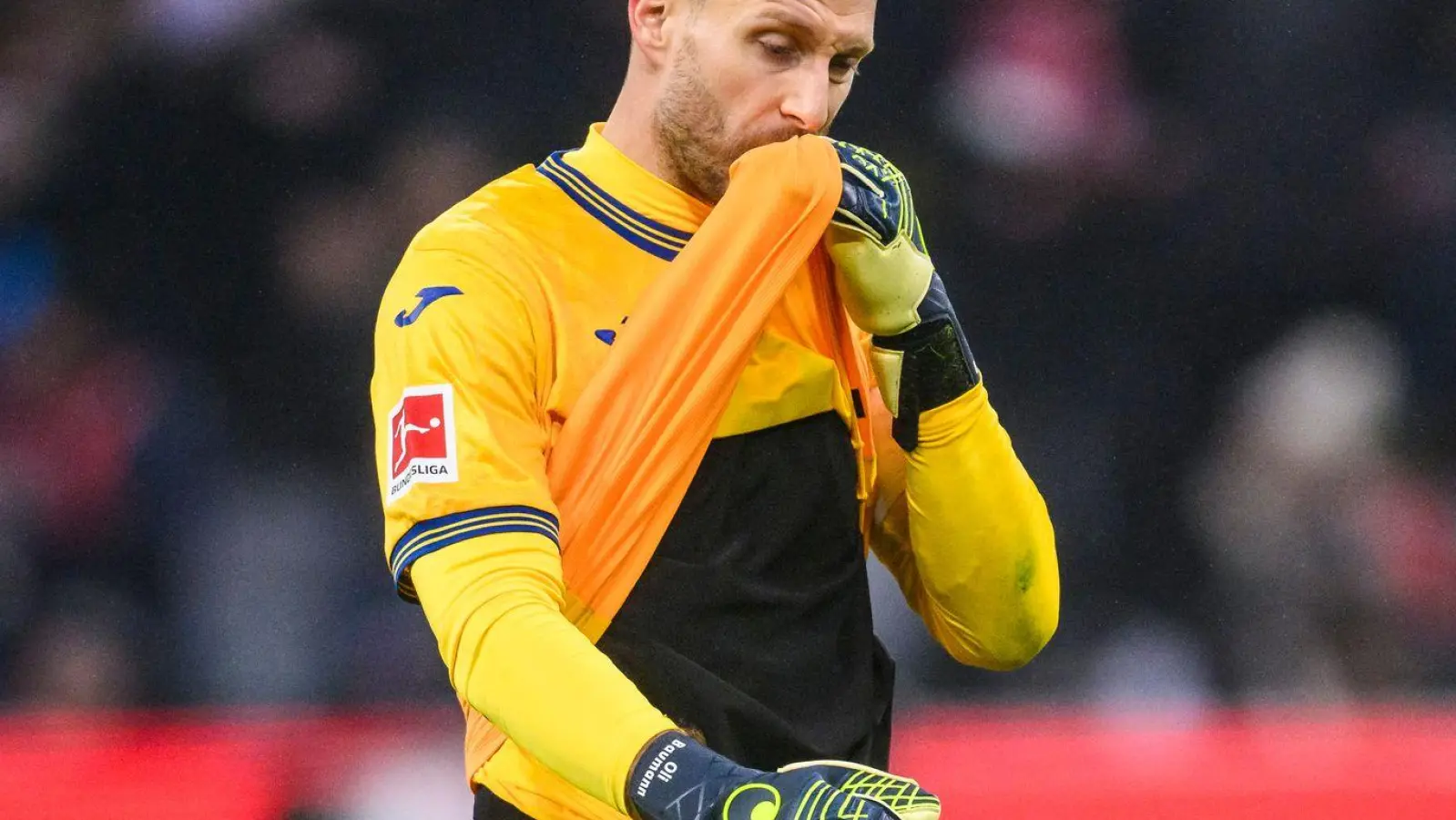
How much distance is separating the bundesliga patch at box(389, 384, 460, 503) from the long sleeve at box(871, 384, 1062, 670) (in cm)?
44

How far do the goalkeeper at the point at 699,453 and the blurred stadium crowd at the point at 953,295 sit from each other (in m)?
1.74

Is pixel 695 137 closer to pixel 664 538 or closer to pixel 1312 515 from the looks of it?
pixel 664 538

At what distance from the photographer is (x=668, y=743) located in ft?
3.71

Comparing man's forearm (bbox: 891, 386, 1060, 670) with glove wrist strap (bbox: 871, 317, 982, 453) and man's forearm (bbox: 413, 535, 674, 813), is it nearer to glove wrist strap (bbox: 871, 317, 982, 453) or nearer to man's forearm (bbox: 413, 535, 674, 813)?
glove wrist strap (bbox: 871, 317, 982, 453)

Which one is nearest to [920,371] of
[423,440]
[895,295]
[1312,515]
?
[895,295]

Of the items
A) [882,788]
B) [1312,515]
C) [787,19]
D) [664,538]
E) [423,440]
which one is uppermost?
[787,19]

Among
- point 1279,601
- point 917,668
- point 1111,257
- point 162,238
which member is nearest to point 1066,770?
point 917,668

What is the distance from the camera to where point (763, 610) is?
1357 millimetres

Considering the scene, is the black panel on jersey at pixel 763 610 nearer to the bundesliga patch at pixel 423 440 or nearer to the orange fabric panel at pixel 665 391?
the orange fabric panel at pixel 665 391

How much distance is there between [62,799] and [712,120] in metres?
1.67

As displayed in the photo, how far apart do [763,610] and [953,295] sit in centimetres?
214

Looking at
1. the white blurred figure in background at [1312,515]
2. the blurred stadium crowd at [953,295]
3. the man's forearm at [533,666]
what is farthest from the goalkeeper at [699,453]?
the white blurred figure in background at [1312,515]

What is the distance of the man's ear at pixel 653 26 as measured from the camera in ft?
4.84

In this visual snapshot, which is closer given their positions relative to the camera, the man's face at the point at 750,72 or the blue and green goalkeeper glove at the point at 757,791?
the blue and green goalkeeper glove at the point at 757,791
